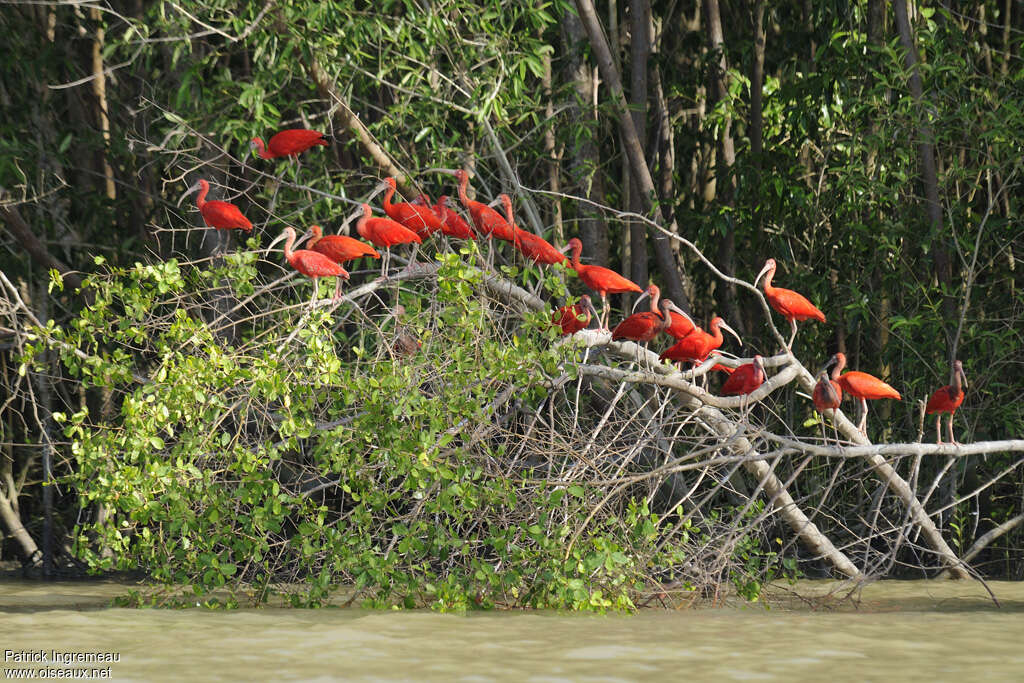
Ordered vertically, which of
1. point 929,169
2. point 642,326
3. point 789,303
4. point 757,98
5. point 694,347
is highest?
point 757,98

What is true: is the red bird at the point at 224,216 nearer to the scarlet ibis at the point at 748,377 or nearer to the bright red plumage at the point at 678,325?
the bright red plumage at the point at 678,325

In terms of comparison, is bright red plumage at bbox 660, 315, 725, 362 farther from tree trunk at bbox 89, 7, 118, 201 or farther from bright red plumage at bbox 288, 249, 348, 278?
tree trunk at bbox 89, 7, 118, 201

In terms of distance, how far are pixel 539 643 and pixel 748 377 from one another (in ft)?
5.42

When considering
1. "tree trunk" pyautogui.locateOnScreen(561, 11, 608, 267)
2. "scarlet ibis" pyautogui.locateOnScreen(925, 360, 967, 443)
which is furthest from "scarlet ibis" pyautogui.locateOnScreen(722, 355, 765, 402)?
"tree trunk" pyautogui.locateOnScreen(561, 11, 608, 267)

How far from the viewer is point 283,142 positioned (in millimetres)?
6797

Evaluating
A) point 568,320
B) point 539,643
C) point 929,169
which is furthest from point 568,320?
point 929,169

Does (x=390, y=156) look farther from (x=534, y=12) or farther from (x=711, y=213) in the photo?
(x=711, y=213)

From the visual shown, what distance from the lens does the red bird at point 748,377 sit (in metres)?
6.15

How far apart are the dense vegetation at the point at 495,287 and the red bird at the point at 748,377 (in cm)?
28

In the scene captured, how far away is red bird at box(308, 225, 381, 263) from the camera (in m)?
6.09

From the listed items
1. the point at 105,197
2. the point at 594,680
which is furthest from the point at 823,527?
the point at 105,197

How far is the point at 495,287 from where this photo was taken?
652 centimetres

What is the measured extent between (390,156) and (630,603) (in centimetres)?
305

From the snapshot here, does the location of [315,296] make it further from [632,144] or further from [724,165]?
[724,165]
